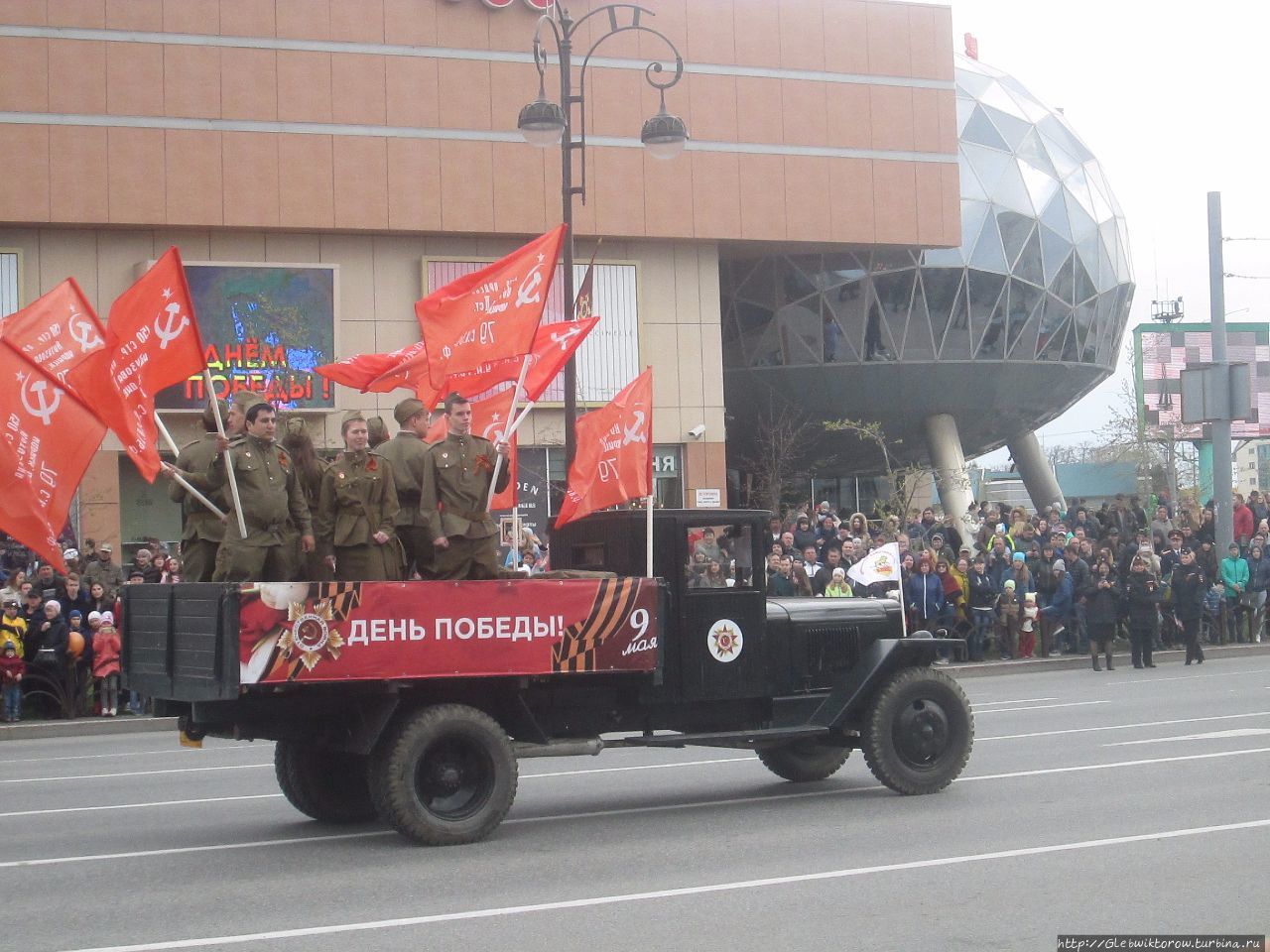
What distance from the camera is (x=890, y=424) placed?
42500mm

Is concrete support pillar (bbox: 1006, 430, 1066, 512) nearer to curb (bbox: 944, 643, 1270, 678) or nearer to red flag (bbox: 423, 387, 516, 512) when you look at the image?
curb (bbox: 944, 643, 1270, 678)

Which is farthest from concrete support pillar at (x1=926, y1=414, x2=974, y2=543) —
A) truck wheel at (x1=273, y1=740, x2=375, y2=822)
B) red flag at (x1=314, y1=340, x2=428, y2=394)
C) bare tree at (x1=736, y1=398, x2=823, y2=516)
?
truck wheel at (x1=273, y1=740, x2=375, y2=822)

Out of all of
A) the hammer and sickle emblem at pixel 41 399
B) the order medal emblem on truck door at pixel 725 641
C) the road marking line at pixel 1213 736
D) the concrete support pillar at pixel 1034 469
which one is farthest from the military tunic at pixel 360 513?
the concrete support pillar at pixel 1034 469

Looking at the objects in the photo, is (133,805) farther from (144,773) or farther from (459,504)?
(459,504)

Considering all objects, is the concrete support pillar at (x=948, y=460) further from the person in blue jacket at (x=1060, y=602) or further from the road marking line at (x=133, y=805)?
the road marking line at (x=133, y=805)

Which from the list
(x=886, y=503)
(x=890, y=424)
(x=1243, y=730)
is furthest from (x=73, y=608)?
(x=890, y=424)

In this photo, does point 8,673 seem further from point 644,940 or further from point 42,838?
point 644,940

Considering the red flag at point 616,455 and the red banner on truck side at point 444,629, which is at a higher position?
the red flag at point 616,455

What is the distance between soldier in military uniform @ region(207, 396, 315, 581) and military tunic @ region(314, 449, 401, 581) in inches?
7.8

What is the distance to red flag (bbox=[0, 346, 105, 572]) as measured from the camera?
9570 millimetres

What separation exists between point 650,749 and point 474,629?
563cm

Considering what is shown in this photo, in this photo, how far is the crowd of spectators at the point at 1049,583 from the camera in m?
23.6

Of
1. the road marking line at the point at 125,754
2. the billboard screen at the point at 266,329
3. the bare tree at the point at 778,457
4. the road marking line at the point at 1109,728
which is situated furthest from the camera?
the bare tree at the point at 778,457

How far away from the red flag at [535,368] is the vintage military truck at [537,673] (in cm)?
121
